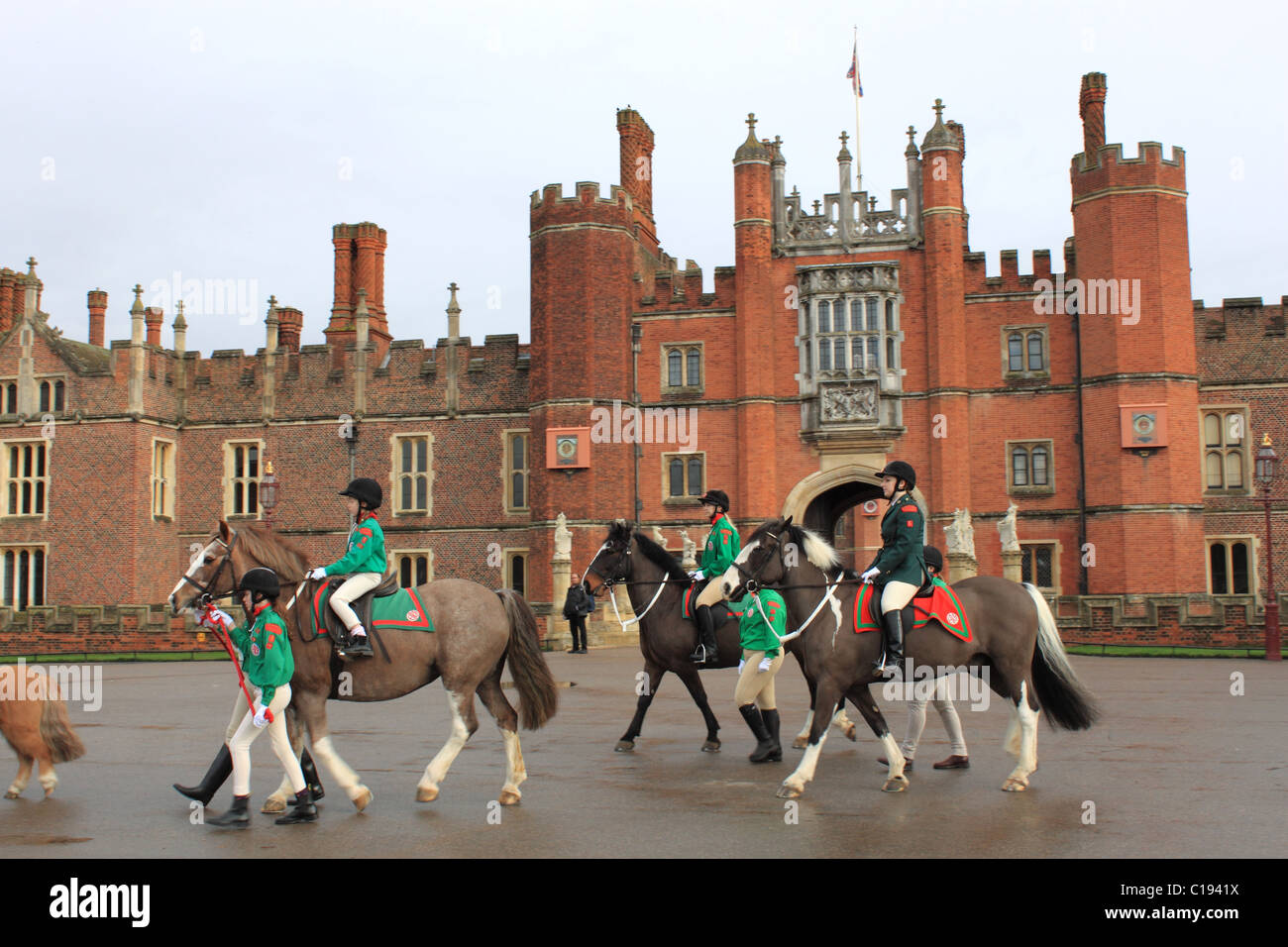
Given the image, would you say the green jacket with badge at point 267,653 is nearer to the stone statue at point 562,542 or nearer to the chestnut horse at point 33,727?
the chestnut horse at point 33,727

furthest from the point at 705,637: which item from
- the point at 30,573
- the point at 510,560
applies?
the point at 30,573

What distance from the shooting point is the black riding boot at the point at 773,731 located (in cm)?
1027

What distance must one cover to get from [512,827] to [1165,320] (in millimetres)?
26982

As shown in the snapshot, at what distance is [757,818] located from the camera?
25.2ft

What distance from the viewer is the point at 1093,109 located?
32.2 metres

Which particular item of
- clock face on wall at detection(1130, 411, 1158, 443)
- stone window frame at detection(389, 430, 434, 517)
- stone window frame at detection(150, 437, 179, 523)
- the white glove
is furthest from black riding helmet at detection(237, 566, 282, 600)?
stone window frame at detection(150, 437, 179, 523)

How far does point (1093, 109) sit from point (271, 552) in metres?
30.4

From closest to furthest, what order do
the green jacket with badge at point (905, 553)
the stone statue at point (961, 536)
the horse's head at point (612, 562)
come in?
the green jacket with badge at point (905, 553), the horse's head at point (612, 562), the stone statue at point (961, 536)

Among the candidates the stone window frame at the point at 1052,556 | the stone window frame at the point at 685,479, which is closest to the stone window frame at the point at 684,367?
the stone window frame at the point at 685,479

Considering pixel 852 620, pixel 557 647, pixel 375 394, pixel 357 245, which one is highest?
pixel 357 245
